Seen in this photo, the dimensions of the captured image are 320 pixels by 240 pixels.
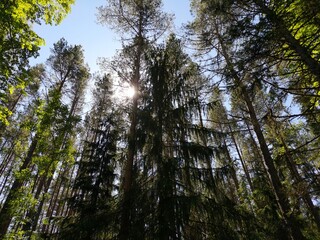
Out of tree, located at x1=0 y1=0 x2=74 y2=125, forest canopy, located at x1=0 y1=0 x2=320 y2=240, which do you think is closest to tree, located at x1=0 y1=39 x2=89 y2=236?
forest canopy, located at x1=0 y1=0 x2=320 y2=240

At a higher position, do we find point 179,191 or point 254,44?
point 254,44

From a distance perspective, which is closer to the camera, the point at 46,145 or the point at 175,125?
the point at 175,125

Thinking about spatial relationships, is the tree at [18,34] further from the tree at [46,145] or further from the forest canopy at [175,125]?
the tree at [46,145]

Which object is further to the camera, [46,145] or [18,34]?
[46,145]

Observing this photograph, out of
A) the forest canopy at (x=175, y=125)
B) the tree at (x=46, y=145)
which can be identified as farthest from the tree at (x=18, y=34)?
the tree at (x=46, y=145)

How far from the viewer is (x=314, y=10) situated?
4.82 m

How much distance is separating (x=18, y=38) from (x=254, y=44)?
6542 millimetres

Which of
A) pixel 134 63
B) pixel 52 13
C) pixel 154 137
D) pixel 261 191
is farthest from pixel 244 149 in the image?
pixel 52 13

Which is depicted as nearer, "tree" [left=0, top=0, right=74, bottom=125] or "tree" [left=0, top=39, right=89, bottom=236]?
"tree" [left=0, top=0, right=74, bottom=125]

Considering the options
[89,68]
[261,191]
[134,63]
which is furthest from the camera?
[89,68]

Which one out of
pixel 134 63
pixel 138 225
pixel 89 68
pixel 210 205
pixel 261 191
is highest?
pixel 89 68

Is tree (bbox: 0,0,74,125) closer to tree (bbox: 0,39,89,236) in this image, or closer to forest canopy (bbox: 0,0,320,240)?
forest canopy (bbox: 0,0,320,240)

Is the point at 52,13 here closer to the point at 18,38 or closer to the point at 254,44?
the point at 18,38

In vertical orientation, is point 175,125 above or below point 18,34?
below
